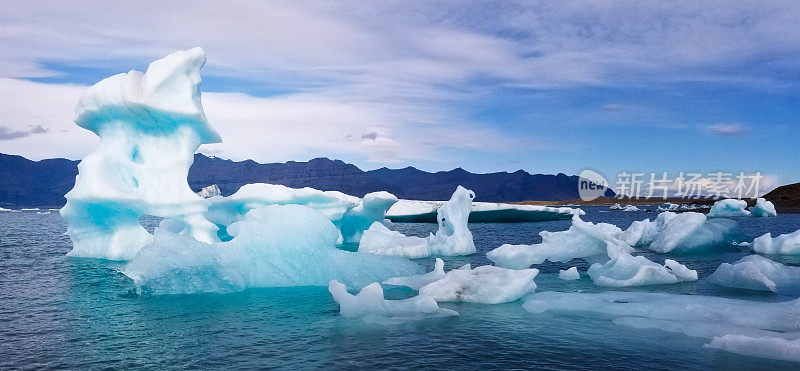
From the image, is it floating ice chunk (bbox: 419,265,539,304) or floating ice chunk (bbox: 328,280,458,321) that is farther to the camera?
floating ice chunk (bbox: 419,265,539,304)

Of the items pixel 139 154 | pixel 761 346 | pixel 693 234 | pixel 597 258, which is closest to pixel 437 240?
pixel 597 258

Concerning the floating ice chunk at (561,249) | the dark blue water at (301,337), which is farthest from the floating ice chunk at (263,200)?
the dark blue water at (301,337)

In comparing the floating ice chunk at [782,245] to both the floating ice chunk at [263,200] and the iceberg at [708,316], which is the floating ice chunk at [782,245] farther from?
the floating ice chunk at [263,200]

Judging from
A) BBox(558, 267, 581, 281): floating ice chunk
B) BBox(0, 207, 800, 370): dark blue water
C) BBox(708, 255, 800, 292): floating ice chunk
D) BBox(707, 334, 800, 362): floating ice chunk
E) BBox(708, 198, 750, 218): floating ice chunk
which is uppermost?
BBox(708, 198, 750, 218): floating ice chunk

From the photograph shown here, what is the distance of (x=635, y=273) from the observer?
15742mm

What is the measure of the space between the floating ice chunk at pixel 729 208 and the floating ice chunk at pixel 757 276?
183 feet

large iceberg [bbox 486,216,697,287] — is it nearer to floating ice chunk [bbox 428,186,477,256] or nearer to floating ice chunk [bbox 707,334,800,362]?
floating ice chunk [bbox 428,186,477,256]

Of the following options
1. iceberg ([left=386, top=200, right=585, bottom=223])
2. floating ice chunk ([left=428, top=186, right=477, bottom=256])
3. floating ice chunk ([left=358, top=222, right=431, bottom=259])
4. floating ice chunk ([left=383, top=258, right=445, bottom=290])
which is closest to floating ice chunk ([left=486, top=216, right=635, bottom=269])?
floating ice chunk ([left=358, top=222, right=431, bottom=259])

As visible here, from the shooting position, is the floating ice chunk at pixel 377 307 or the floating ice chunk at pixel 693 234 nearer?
the floating ice chunk at pixel 377 307

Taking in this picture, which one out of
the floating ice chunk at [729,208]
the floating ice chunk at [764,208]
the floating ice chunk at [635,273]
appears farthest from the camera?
the floating ice chunk at [729,208]

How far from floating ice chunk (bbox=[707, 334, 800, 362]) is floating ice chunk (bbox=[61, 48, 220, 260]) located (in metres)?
20.1

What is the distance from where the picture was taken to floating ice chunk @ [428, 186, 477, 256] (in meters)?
25.7

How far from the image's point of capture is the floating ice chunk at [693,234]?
2431 cm

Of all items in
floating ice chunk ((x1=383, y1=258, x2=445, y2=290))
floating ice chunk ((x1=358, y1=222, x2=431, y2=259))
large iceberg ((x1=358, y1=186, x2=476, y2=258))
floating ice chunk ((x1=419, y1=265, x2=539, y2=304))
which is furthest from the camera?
large iceberg ((x1=358, y1=186, x2=476, y2=258))
